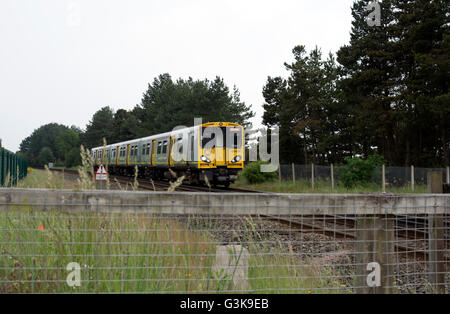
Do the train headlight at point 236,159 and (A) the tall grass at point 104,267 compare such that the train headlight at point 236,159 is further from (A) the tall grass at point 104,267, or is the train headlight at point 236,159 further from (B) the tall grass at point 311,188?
(A) the tall grass at point 104,267

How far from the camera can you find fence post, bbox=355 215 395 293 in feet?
10.3

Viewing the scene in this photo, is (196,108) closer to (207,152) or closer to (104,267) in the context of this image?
(207,152)

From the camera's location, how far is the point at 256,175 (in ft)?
82.9

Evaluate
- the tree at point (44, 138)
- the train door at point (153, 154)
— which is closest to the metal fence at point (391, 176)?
the train door at point (153, 154)

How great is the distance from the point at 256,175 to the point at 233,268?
71.1 ft

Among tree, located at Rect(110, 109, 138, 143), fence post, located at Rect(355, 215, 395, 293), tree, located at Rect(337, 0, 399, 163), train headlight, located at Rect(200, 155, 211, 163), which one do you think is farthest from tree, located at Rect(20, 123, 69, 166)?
fence post, located at Rect(355, 215, 395, 293)

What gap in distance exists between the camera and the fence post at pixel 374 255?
3.15 m

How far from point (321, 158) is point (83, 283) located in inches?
2043

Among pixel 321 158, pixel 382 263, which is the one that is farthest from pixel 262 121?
pixel 382 263

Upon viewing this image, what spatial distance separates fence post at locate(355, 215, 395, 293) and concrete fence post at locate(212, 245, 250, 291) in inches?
34.6

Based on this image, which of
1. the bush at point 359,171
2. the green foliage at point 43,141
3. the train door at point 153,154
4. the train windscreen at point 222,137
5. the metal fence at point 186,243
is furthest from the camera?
the green foliage at point 43,141

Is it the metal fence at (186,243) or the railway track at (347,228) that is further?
the railway track at (347,228)

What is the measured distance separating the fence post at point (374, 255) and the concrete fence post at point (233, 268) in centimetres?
88
